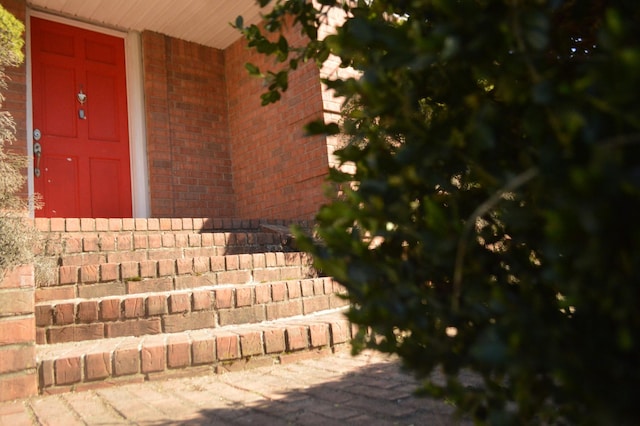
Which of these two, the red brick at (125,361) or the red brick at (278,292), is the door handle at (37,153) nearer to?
the red brick at (278,292)

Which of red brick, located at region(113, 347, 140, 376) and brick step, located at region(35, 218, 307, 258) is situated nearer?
red brick, located at region(113, 347, 140, 376)

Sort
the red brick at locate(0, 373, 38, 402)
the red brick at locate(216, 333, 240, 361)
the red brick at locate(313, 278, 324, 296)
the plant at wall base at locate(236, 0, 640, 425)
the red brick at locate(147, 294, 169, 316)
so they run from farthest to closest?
the red brick at locate(313, 278, 324, 296) → the red brick at locate(147, 294, 169, 316) → the red brick at locate(216, 333, 240, 361) → the red brick at locate(0, 373, 38, 402) → the plant at wall base at locate(236, 0, 640, 425)

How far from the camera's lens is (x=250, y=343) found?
2.80m

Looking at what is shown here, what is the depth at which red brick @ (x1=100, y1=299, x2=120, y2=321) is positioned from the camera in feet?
9.51

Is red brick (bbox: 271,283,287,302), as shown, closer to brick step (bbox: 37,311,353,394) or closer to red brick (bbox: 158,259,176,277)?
brick step (bbox: 37,311,353,394)

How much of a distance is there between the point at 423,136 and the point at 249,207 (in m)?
5.94

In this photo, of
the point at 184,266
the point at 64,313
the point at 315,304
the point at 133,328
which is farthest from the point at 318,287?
the point at 64,313

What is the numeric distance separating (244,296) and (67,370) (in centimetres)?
116

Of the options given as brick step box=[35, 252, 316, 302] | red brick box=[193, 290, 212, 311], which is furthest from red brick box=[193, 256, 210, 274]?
red brick box=[193, 290, 212, 311]

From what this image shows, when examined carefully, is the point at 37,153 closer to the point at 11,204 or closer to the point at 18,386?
the point at 11,204

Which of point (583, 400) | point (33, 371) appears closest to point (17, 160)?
point (33, 371)

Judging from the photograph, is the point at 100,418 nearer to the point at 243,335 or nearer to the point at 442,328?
the point at 243,335

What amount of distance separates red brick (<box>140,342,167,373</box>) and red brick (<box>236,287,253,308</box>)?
2.36 ft

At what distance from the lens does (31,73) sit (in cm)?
586
